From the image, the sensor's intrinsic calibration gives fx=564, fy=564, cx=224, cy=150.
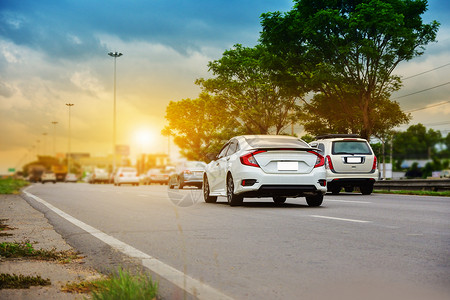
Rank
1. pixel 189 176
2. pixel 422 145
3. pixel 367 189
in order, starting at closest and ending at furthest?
pixel 367 189 → pixel 189 176 → pixel 422 145

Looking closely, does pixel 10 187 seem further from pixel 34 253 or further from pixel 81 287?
pixel 81 287

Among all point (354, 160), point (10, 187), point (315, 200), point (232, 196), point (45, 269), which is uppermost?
point (354, 160)

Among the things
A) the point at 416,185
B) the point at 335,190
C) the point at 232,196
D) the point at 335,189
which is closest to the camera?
the point at 232,196

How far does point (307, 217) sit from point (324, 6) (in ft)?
77.6

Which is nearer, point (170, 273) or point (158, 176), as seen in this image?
point (170, 273)

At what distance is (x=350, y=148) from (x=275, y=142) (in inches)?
279

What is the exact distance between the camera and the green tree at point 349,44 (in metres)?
29.5

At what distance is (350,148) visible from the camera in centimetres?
1991

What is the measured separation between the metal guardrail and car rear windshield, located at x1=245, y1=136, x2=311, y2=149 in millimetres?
8980

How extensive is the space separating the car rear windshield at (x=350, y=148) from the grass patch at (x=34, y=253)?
1413cm

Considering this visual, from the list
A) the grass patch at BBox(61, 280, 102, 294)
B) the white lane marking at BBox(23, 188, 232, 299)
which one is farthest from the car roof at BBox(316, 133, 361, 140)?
the grass patch at BBox(61, 280, 102, 294)

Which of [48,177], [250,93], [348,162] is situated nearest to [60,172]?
[48,177]

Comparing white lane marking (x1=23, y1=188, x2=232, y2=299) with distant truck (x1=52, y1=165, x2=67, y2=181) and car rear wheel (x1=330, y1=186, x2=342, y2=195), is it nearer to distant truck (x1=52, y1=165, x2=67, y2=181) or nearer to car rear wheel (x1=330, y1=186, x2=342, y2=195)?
car rear wheel (x1=330, y1=186, x2=342, y2=195)

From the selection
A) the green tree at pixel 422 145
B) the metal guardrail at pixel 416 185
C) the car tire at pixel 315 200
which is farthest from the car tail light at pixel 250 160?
the green tree at pixel 422 145
